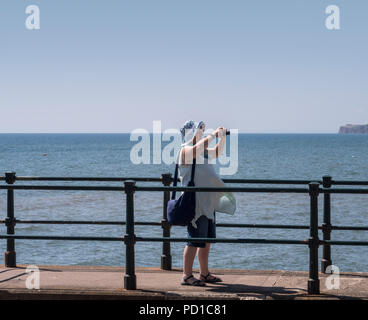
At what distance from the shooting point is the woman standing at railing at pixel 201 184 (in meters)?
5.73

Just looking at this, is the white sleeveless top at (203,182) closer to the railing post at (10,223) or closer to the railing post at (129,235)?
the railing post at (129,235)

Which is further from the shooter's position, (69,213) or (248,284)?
(69,213)

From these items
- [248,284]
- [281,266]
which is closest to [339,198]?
[281,266]

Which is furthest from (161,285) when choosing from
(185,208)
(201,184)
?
(201,184)

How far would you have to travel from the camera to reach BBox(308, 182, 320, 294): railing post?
17.3 ft

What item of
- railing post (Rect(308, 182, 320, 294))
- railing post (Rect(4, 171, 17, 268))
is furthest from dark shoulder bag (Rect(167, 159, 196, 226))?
railing post (Rect(4, 171, 17, 268))

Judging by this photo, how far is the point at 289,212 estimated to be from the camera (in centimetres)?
2702

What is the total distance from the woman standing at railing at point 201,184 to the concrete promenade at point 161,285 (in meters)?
0.33

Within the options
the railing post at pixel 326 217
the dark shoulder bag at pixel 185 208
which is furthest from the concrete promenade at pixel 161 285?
the dark shoulder bag at pixel 185 208

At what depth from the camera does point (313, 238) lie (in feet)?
17.7

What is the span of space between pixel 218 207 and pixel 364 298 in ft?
5.00

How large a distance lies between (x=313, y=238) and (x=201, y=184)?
1.12 meters

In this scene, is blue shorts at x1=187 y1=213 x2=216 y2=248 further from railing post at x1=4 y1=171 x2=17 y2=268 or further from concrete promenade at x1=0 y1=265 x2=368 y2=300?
railing post at x1=4 y1=171 x2=17 y2=268

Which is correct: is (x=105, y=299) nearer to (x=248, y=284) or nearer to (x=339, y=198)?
(x=248, y=284)
